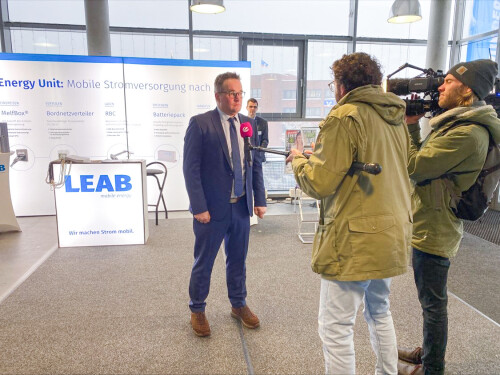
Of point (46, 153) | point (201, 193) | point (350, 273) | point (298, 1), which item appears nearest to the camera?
point (350, 273)

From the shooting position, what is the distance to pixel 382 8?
19.7 ft

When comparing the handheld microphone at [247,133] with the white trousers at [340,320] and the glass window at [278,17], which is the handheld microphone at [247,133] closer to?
the white trousers at [340,320]

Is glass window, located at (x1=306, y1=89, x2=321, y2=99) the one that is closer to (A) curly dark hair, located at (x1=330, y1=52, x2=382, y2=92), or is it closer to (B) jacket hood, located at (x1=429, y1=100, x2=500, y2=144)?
(B) jacket hood, located at (x1=429, y1=100, x2=500, y2=144)

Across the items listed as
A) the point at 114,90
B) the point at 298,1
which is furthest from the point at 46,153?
the point at 298,1

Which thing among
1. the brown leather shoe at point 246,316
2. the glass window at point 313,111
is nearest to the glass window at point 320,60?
the glass window at point 313,111

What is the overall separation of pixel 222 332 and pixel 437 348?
1.21 m

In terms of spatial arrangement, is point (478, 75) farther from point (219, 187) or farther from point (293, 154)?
point (219, 187)

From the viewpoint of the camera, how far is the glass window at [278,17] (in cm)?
578

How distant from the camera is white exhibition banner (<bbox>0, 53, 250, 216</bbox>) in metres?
5.00

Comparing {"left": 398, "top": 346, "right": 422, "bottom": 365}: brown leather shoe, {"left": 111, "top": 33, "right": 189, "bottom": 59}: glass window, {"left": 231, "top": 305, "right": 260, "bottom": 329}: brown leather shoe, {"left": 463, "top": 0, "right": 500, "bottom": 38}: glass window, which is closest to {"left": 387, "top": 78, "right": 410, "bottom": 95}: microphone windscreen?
{"left": 398, "top": 346, "right": 422, "bottom": 365}: brown leather shoe

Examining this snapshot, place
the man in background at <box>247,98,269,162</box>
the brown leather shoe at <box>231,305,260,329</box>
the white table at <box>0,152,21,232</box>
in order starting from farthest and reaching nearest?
the man in background at <box>247,98,269,162</box> → the white table at <box>0,152,21,232</box> → the brown leather shoe at <box>231,305,260,329</box>

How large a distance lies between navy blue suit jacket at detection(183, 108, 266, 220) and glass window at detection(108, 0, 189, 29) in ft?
13.9

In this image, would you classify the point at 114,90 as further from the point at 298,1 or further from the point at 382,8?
the point at 382,8

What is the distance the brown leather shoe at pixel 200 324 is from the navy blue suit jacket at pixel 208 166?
64 centimetres
